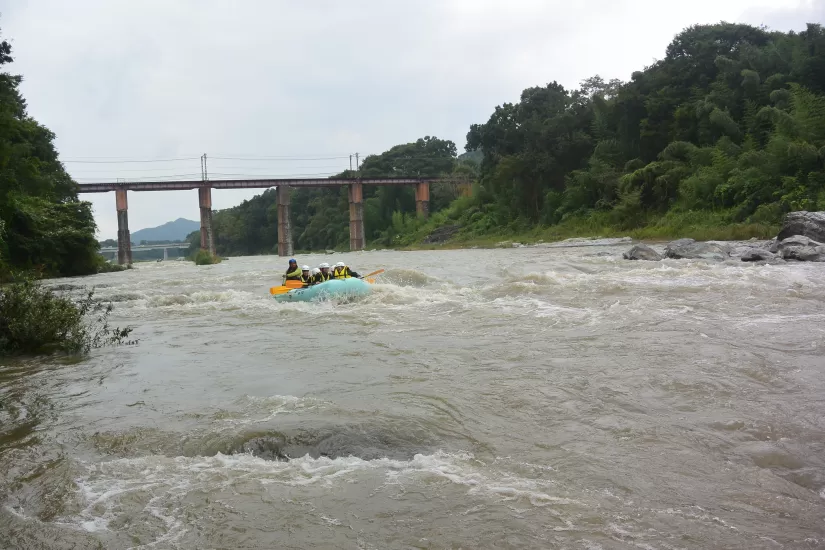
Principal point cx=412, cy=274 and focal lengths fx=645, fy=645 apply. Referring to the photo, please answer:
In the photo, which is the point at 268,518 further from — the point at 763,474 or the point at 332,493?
the point at 763,474

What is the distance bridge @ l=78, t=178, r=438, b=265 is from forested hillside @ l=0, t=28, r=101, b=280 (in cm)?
2428

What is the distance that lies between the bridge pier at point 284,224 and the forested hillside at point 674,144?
1551 cm

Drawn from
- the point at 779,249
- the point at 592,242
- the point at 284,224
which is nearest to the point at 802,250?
the point at 779,249

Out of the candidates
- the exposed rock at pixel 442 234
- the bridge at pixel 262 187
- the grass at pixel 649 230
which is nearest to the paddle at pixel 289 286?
the grass at pixel 649 230

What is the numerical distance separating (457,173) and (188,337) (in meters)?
61.6

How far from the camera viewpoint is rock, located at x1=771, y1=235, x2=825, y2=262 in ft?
50.5

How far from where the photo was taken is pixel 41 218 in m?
25.9

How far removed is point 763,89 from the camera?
32.2 m

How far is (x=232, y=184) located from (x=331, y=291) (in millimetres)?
51803

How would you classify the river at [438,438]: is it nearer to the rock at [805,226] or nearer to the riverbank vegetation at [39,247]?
the riverbank vegetation at [39,247]

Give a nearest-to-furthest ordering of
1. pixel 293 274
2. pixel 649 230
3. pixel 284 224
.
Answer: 1. pixel 293 274
2. pixel 649 230
3. pixel 284 224

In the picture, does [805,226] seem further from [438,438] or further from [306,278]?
[438,438]

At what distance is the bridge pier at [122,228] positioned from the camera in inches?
2295

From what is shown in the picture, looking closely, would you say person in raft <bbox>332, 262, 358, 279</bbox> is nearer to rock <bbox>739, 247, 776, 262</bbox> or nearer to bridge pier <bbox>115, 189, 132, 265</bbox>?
rock <bbox>739, 247, 776, 262</bbox>
